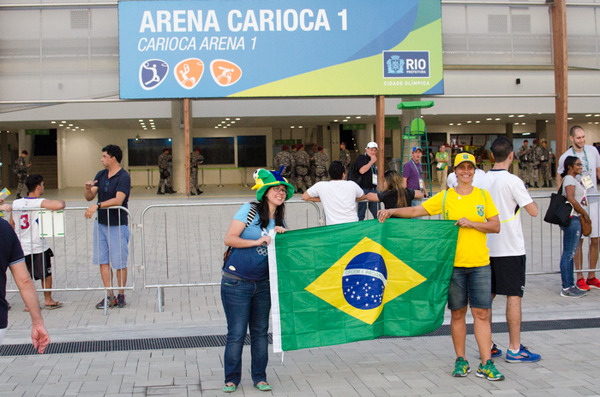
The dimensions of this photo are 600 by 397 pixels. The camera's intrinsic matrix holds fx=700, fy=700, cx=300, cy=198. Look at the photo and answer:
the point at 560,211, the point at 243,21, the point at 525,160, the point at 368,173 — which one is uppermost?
the point at 243,21

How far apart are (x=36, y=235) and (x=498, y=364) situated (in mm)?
5458

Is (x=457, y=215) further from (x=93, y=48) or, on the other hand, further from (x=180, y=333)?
(x=93, y=48)

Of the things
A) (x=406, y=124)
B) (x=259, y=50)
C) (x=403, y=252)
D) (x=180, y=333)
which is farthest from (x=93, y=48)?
(x=403, y=252)

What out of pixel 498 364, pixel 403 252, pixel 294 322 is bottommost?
pixel 498 364

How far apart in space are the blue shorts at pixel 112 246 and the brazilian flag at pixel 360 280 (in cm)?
328

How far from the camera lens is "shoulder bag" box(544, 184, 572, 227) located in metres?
8.24

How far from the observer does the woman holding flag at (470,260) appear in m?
5.58

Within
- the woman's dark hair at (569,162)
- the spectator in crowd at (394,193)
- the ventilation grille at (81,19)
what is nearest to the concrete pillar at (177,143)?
the ventilation grille at (81,19)

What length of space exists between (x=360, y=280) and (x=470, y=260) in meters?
0.90

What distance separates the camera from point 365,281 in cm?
575

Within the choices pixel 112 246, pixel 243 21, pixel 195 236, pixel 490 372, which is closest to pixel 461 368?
pixel 490 372

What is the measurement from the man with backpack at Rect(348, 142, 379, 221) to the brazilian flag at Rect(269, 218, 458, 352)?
457 centimetres

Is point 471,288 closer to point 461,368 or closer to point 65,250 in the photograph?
point 461,368

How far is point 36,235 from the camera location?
8.34 m
